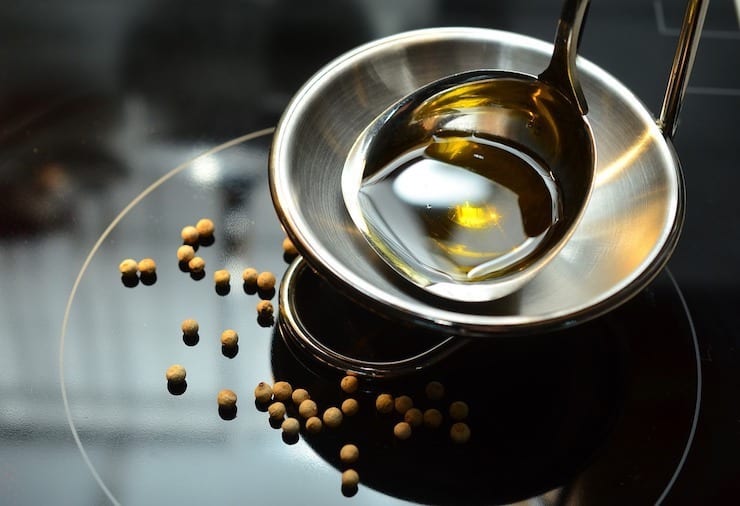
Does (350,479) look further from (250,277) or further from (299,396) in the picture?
(250,277)

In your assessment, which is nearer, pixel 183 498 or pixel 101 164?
pixel 183 498

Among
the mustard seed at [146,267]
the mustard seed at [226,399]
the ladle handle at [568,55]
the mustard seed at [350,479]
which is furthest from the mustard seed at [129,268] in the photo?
the ladle handle at [568,55]

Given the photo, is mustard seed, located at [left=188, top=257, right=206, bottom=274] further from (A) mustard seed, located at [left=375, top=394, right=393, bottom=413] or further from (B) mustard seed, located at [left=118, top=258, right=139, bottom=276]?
(A) mustard seed, located at [left=375, top=394, right=393, bottom=413]

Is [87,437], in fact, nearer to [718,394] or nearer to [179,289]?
[179,289]

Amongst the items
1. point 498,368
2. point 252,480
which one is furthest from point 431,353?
point 252,480

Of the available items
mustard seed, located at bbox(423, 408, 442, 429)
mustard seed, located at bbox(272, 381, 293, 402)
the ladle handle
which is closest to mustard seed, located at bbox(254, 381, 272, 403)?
mustard seed, located at bbox(272, 381, 293, 402)

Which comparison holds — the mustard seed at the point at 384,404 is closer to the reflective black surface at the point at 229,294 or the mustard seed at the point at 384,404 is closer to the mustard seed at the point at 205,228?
the reflective black surface at the point at 229,294
